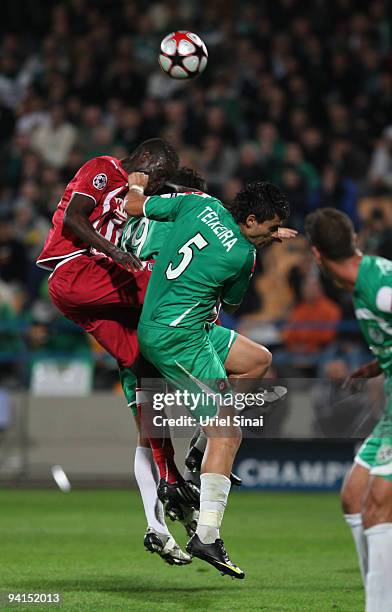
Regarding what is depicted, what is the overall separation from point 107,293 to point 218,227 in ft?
4.07

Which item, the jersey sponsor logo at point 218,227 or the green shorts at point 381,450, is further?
the jersey sponsor logo at point 218,227

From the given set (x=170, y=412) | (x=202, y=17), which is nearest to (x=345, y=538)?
(x=170, y=412)

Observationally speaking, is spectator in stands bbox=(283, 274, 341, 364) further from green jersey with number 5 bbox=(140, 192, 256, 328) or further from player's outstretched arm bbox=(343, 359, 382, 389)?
player's outstretched arm bbox=(343, 359, 382, 389)

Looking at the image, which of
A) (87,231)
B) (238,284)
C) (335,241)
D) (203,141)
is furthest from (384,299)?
(203,141)

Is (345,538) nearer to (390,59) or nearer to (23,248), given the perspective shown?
(23,248)

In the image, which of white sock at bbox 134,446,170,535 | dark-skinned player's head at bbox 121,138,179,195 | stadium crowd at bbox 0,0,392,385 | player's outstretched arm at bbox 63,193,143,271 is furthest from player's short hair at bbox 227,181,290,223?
stadium crowd at bbox 0,0,392,385

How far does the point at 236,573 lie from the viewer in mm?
7188

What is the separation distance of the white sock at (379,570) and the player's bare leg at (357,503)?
0.87ft

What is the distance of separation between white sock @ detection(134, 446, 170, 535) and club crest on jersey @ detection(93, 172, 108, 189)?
1.90 m

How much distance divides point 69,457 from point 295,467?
9.39ft

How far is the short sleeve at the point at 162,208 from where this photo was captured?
769cm

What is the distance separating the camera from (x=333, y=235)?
586 centimetres

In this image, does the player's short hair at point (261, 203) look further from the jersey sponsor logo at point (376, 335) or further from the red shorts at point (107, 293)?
the jersey sponsor logo at point (376, 335)

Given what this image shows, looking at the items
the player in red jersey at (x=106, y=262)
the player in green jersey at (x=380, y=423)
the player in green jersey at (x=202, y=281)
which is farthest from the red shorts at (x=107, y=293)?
the player in green jersey at (x=380, y=423)
